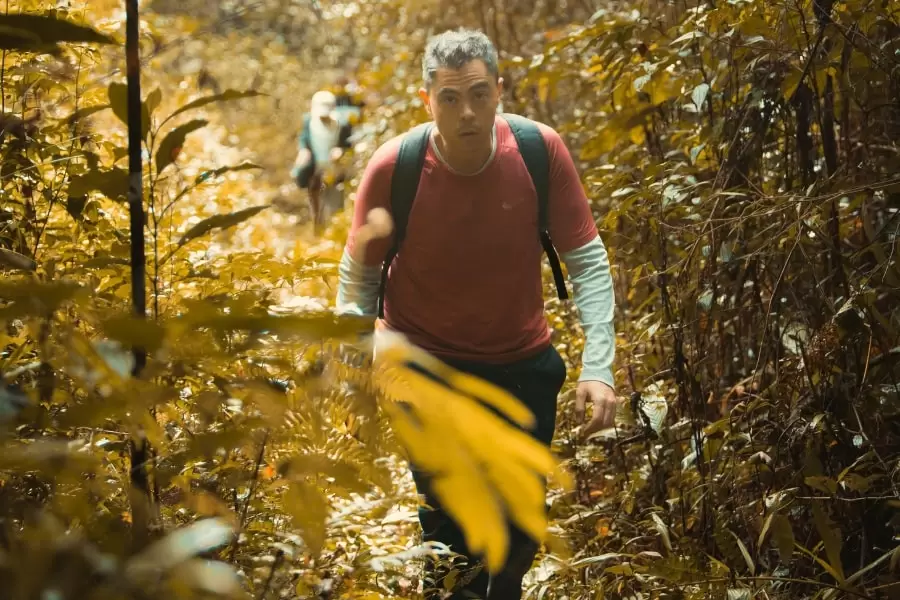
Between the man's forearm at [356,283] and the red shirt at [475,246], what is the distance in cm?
4

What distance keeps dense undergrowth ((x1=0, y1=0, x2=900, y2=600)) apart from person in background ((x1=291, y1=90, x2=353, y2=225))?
4929 millimetres

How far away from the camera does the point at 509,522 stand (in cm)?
308

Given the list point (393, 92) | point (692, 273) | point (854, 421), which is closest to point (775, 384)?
point (854, 421)

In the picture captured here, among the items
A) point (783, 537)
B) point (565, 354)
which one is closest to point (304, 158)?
point (565, 354)

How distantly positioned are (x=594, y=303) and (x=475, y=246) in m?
0.48

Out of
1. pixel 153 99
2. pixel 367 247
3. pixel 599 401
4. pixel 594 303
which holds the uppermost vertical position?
pixel 153 99

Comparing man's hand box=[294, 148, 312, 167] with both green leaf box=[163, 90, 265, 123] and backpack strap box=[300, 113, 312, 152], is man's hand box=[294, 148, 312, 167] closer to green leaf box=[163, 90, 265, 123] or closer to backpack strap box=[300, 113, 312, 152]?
backpack strap box=[300, 113, 312, 152]

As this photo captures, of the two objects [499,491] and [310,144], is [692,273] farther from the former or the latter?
[310,144]

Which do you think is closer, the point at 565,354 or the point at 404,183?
the point at 404,183

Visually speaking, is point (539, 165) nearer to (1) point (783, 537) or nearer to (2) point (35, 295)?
(1) point (783, 537)

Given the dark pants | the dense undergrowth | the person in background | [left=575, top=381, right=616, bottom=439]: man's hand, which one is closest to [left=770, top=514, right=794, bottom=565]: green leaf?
the dense undergrowth

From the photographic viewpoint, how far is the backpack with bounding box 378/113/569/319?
10.5 feet

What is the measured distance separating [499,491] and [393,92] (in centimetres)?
828

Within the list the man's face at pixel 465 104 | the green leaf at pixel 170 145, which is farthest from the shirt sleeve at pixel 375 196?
the green leaf at pixel 170 145
